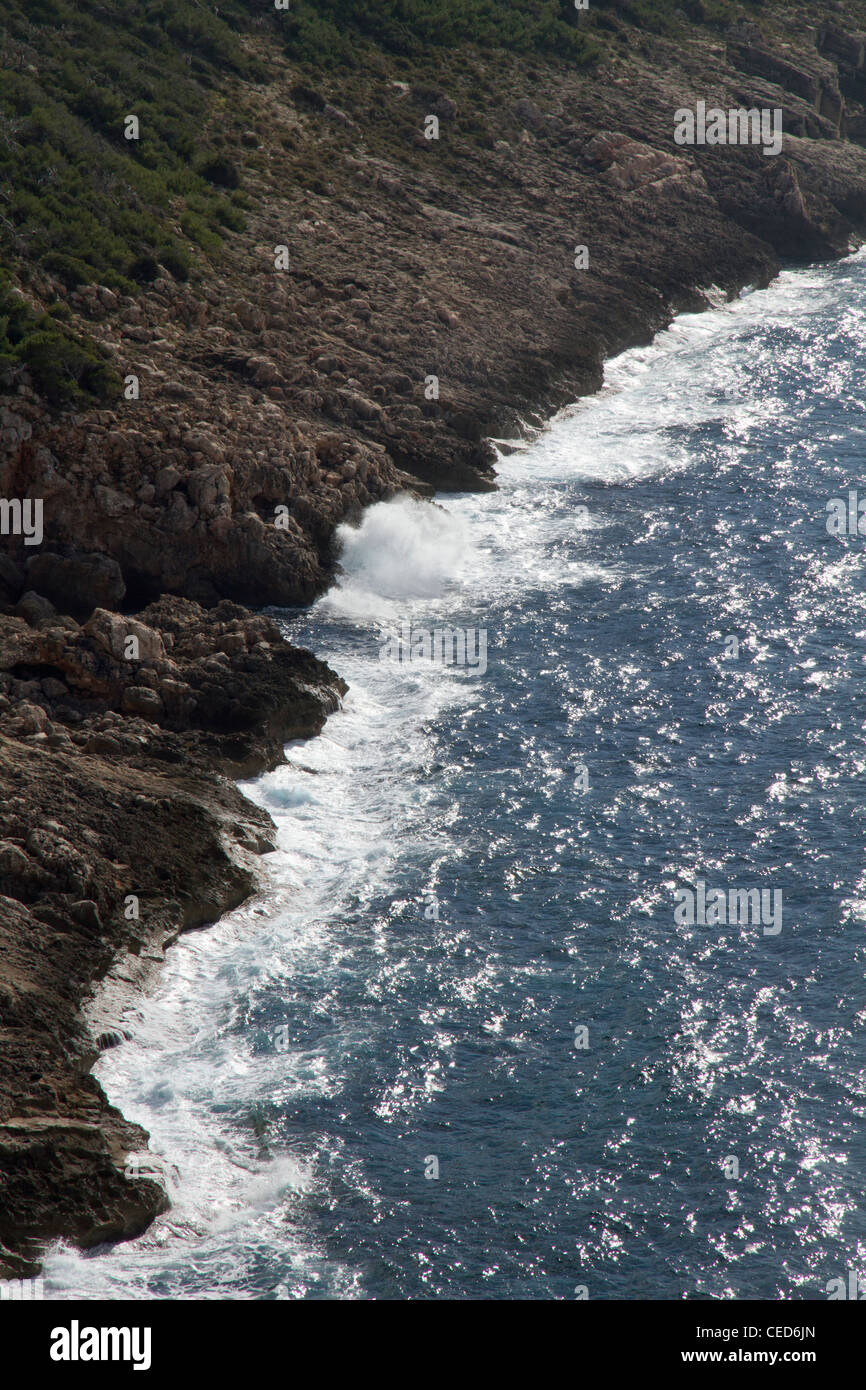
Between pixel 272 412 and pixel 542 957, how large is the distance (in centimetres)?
2483

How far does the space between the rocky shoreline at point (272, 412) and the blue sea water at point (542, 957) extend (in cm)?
152

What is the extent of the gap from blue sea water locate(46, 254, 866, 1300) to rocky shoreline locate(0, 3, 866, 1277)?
4.98 feet

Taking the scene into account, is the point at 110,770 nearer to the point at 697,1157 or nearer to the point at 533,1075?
the point at 533,1075

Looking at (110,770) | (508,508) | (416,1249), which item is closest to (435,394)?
(508,508)

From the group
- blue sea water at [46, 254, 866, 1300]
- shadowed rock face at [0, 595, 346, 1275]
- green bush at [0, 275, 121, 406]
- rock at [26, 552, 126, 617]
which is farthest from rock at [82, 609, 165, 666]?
green bush at [0, 275, 121, 406]

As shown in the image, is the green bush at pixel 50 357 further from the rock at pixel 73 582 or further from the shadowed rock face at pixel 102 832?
the shadowed rock face at pixel 102 832

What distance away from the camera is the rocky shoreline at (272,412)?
31016 mm

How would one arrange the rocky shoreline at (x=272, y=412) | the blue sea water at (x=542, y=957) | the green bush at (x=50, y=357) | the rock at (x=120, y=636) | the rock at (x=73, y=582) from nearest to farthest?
1. the blue sea water at (x=542, y=957)
2. the rocky shoreline at (x=272, y=412)
3. the rock at (x=120, y=636)
4. the rock at (x=73, y=582)
5. the green bush at (x=50, y=357)

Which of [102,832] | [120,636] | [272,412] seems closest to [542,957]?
[102,832]


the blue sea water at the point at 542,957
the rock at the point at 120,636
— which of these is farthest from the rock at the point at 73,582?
the blue sea water at the point at 542,957

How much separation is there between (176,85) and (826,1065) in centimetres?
5479

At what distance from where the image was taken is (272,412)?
1962 inches

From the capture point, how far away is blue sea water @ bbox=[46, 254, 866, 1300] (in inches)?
989

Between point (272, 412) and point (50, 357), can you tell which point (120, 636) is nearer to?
point (50, 357)
